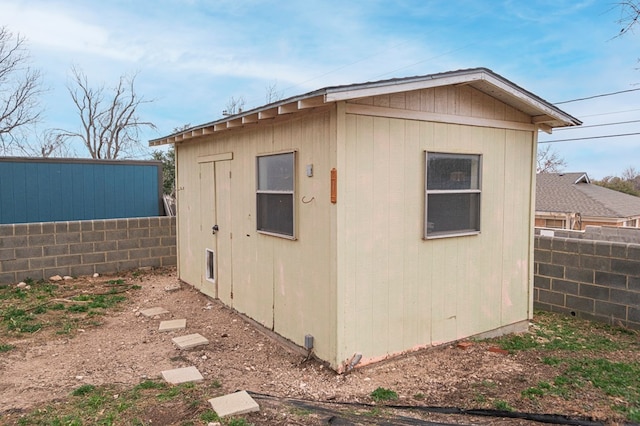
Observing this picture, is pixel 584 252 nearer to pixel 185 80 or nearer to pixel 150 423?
pixel 150 423

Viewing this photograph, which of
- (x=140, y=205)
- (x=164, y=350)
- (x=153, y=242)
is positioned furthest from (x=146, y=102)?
(x=164, y=350)

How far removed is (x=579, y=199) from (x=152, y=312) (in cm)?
1954

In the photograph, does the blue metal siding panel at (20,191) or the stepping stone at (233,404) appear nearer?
the stepping stone at (233,404)

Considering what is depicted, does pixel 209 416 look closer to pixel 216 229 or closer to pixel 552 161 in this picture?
pixel 216 229

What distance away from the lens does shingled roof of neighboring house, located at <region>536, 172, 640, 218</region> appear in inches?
733

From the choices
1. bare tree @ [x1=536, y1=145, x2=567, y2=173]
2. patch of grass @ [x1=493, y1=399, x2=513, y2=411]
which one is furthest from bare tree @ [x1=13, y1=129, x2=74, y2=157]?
bare tree @ [x1=536, y1=145, x2=567, y2=173]

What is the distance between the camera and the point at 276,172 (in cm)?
486

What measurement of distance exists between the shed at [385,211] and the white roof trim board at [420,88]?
0.02m

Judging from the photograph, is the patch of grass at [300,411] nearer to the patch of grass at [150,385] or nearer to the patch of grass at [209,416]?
the patch of grass at [209,416]

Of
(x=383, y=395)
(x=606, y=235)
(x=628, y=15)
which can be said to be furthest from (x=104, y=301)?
(x=606, y=235)

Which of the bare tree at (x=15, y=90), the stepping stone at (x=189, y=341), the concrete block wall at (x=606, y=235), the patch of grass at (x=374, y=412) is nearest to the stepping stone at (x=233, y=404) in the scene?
the patch of grass at (x=374, y=412)

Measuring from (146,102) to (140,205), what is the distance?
15911mm

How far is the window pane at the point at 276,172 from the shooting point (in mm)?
4621

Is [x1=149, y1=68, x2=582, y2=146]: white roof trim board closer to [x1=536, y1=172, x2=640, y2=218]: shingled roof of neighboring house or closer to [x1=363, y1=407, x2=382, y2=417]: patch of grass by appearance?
[x1=363, y1=407, x2=382, y2=417]: patch of grass
